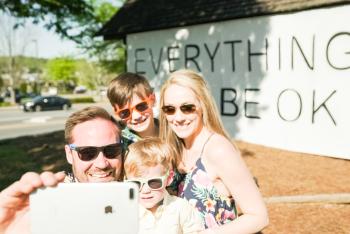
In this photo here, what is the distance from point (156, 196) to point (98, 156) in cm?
47

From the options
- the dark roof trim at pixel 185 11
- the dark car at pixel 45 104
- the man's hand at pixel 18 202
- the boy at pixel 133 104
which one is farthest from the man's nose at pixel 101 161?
the dark car at pixel 45 104

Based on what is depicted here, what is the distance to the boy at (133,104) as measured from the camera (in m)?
4.17

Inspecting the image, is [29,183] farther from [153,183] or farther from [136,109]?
[136,109]

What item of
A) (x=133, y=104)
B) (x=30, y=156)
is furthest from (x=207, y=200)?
(x=30, y=156)

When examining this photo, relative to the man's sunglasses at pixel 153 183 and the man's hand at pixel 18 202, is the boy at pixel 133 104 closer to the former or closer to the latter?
the man's sunglasses at pixel 153 183

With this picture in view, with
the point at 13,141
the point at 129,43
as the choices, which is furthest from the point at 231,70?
the point at 13,141

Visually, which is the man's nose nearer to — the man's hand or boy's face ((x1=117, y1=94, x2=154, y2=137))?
the man's hand

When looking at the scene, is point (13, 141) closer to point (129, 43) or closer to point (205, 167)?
point (129, 43)

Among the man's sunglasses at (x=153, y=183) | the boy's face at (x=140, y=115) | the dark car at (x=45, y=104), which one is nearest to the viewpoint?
the man's sunglasses at (x=153, y=183)

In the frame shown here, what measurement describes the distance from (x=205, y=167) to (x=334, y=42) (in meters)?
10.3

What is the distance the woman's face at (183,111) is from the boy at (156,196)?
500 mm

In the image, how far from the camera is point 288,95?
13.5 m

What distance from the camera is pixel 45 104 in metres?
38.8

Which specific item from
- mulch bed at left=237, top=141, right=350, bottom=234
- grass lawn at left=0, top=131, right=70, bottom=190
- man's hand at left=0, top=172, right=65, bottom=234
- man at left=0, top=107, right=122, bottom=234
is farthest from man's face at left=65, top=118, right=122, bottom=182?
grass lawn at left=0, top=131, right=70, bottom=190
